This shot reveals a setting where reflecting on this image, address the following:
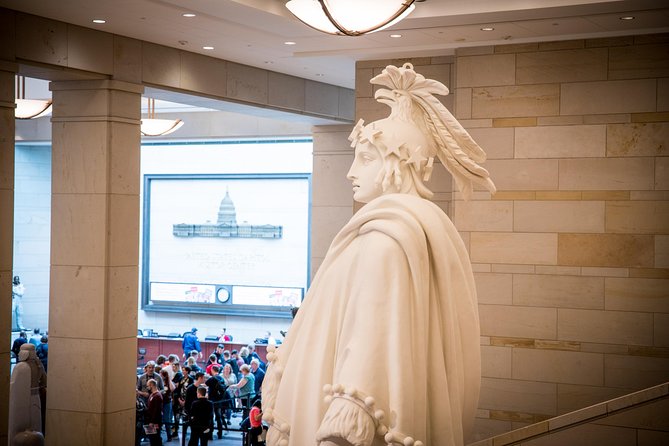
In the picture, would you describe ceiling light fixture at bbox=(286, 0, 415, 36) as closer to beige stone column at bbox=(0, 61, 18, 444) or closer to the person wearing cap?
beige stone column at bbox=(0, 61, 18, 444)

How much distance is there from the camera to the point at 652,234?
9.44 m

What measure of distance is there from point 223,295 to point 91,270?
1300 centimetres

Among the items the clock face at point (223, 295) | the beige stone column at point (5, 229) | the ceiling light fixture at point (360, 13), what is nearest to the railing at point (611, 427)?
the ceiling light fixture at point (360, 13)

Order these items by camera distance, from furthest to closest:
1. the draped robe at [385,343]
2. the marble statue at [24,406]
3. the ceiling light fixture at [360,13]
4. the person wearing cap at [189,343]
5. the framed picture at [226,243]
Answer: the framed picture at [226,243] → the person wearing cap at [189,343] → the marble statue at [24,406] → the ceiling light fixture at [360,13] → the draped robe at [385,343]

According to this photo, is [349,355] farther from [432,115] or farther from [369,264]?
[432,115]

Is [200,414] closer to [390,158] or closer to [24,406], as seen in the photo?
[24,406]

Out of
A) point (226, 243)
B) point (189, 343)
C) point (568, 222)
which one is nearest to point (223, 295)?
point (226, 243)

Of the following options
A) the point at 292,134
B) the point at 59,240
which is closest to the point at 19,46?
the point at 59,240

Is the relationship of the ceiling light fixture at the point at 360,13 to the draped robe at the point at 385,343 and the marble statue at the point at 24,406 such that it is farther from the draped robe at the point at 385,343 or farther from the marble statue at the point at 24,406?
the marble statue at the point at 24,406

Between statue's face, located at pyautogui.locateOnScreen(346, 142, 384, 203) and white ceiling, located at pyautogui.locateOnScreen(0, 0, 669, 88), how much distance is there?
19.1 ft

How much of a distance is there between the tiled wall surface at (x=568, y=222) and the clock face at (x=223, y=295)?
13.6m

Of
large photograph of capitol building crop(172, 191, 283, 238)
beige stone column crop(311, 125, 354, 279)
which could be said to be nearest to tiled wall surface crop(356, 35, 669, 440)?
beige stone column crop(311, 125, 354, 279)

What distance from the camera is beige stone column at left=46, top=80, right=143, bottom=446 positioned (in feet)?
33.5

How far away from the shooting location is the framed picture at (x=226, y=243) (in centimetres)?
2289
